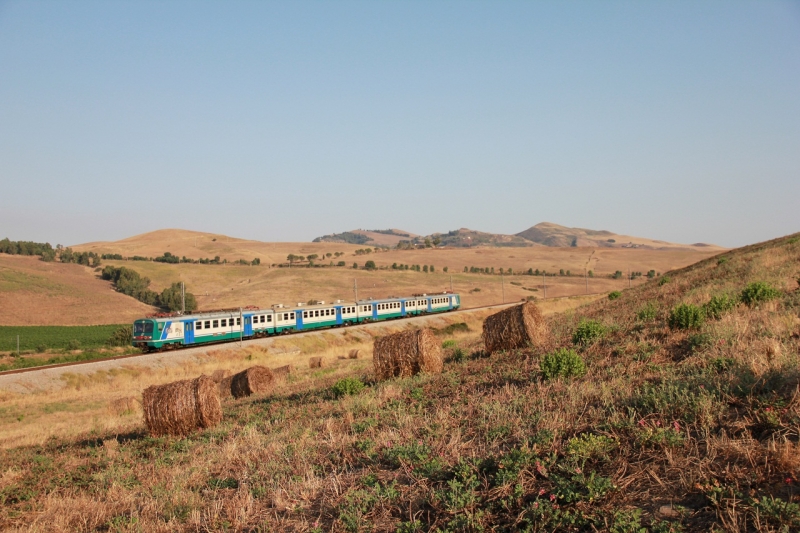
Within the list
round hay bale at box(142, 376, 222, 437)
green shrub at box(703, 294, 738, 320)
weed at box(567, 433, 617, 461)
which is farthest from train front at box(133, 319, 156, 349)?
weed at box(567, 433, 617, 461)

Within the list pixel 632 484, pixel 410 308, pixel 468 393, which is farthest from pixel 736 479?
pixel 410 308

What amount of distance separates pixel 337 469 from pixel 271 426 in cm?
433

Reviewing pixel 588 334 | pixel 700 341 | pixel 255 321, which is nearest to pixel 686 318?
pixel 700 341

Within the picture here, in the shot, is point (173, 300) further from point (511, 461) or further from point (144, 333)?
point (511, 461)

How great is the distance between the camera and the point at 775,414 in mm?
5117

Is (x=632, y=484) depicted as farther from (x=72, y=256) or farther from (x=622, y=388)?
(x=72, y=256)

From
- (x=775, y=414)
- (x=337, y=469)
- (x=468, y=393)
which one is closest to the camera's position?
(x=775, y=414)

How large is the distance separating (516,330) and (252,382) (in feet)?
37.9

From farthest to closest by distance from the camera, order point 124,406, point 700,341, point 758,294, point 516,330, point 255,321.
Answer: point 255,321 < point 124,406 < point 516,330 < point 758,294 < point 700,341

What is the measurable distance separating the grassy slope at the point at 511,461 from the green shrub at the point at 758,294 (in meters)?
1.73

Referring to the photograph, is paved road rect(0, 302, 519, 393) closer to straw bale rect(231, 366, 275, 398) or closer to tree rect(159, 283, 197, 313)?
straw bale rect(231, 366, 275, 398)

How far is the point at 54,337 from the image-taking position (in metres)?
56.2

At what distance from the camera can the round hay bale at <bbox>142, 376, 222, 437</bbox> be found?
12.1 m

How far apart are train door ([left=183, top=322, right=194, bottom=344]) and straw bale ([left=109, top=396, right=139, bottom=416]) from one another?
19894 mm
